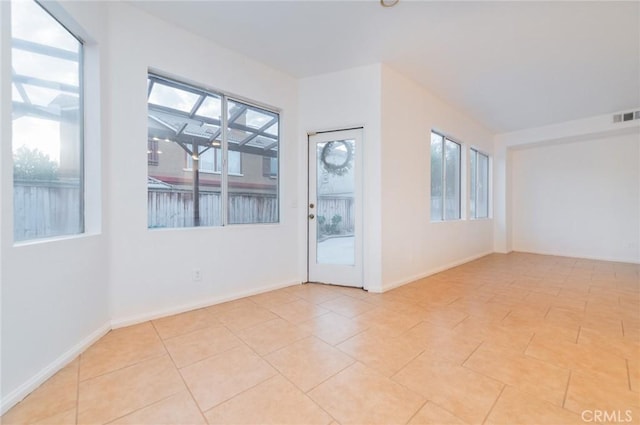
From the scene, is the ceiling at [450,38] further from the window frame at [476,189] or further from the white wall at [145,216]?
the window frame at [476,189]

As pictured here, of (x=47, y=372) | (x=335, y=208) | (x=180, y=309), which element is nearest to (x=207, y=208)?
(x=180, y=309)

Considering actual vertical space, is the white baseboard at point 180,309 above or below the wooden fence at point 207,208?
below

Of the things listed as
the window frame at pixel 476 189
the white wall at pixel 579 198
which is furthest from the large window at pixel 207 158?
the white wall at pixel 579 198

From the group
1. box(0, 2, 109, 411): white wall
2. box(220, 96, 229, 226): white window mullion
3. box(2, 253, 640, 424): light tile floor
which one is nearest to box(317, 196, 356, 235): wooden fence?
box(2, 253, 640, 424): light tile floor

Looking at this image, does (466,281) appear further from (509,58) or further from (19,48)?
(19,48)

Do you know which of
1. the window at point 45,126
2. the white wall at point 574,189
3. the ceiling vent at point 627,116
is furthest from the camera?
the white wall at point 574,189

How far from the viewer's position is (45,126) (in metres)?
1.82

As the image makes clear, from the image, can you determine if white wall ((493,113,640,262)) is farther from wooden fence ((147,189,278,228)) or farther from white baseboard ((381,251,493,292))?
wooden fence ((147,189,278,228))

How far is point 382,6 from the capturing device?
2391 mm

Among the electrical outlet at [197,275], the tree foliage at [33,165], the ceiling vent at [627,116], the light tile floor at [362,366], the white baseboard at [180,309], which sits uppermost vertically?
the ceiling vent at [627,116]

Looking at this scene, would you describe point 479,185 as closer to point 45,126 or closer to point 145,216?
point 145,216

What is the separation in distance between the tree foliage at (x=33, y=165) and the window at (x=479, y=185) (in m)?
6.35

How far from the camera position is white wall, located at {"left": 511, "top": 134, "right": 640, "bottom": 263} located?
534cm

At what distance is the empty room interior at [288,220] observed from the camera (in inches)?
58.9
